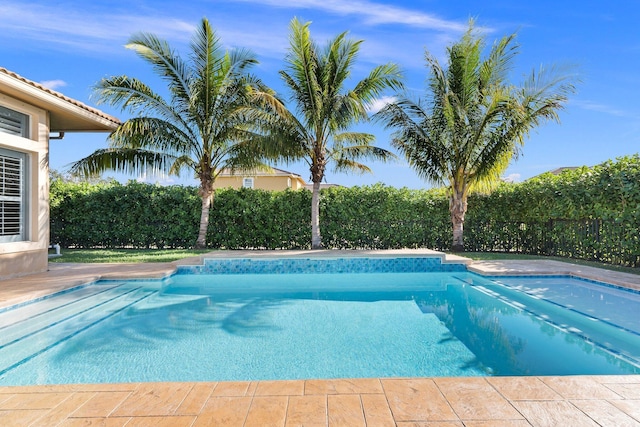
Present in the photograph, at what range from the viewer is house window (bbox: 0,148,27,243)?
852 cm

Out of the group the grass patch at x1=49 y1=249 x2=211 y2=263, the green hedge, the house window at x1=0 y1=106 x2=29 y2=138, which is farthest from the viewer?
the green hedge

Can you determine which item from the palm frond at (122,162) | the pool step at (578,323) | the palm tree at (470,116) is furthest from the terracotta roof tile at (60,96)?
the pool step at (578,323)

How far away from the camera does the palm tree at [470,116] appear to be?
40.3 feet

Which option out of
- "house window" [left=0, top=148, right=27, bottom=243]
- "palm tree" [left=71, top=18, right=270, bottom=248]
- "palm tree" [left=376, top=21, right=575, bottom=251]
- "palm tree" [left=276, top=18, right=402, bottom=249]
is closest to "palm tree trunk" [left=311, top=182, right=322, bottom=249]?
"palm tree" [left=276, top=18, right=402, bottom=249]

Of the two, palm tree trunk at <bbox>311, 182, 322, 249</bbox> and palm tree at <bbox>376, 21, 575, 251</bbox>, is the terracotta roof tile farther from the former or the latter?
palm tree at <bbox>376, 21, 575, 251</bbox>

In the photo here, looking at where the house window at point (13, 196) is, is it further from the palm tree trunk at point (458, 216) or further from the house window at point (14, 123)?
the palm tree trunk at point (458, 216)

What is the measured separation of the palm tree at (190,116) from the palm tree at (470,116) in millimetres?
4898

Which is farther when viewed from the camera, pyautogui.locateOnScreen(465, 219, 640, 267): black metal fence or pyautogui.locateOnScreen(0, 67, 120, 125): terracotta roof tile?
pyautogui.locateOnScreen(465, 219, 640, 267): black metal fence

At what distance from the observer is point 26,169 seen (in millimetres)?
9008

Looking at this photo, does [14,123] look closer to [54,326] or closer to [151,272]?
[151,272]

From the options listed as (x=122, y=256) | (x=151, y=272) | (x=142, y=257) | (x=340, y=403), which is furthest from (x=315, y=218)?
(x=340, y=403)

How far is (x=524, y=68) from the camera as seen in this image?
494 inches

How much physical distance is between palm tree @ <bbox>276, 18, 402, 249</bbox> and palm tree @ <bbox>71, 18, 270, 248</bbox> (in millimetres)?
1155

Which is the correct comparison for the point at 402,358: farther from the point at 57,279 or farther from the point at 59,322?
the point at 57,279
